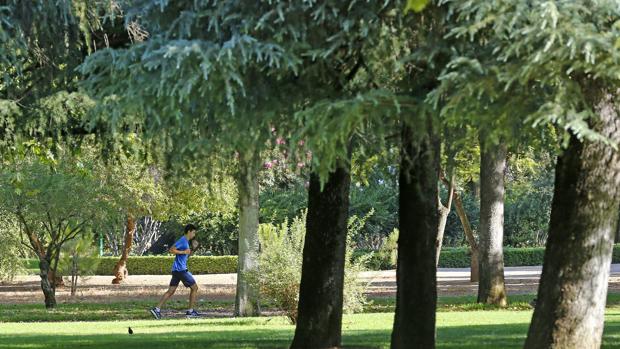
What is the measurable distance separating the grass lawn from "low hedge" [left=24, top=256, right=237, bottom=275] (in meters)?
18.8

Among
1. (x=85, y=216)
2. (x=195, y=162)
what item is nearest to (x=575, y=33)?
(x=195, y=162)

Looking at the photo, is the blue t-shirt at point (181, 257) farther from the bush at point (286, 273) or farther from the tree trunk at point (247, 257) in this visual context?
the bush at point (286, 273)

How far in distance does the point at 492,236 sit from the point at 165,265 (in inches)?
902

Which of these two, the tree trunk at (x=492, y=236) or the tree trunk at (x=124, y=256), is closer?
the tree trunk at (x=492, y=236)

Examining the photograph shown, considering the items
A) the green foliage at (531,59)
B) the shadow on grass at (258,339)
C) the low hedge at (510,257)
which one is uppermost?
the green foliage at (531,59)

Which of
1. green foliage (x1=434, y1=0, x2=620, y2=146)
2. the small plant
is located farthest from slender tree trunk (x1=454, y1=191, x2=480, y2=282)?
green foliage (x1=434, y1=0, x2=620, y2=146)

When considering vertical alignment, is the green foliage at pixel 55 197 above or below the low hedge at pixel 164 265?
above

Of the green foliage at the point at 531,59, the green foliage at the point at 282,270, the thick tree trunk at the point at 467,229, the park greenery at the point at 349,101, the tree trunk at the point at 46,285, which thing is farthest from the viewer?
the thick tree trunk at the point at 467,229

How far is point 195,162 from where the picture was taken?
9664 mm

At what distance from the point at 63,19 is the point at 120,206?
16213 mm

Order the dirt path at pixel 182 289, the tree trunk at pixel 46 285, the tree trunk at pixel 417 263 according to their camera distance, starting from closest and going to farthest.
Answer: the tree trunk at pixel 417 263, the tree trunk at pixel 46 285, the dirt path at pixel 182 289

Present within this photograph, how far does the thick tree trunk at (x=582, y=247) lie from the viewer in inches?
353

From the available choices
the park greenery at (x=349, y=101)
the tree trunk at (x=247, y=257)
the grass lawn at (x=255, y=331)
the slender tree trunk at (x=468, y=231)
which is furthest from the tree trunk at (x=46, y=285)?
the park greenery at (x=349, y=101)

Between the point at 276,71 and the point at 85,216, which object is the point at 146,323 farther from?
the point at 276,71
